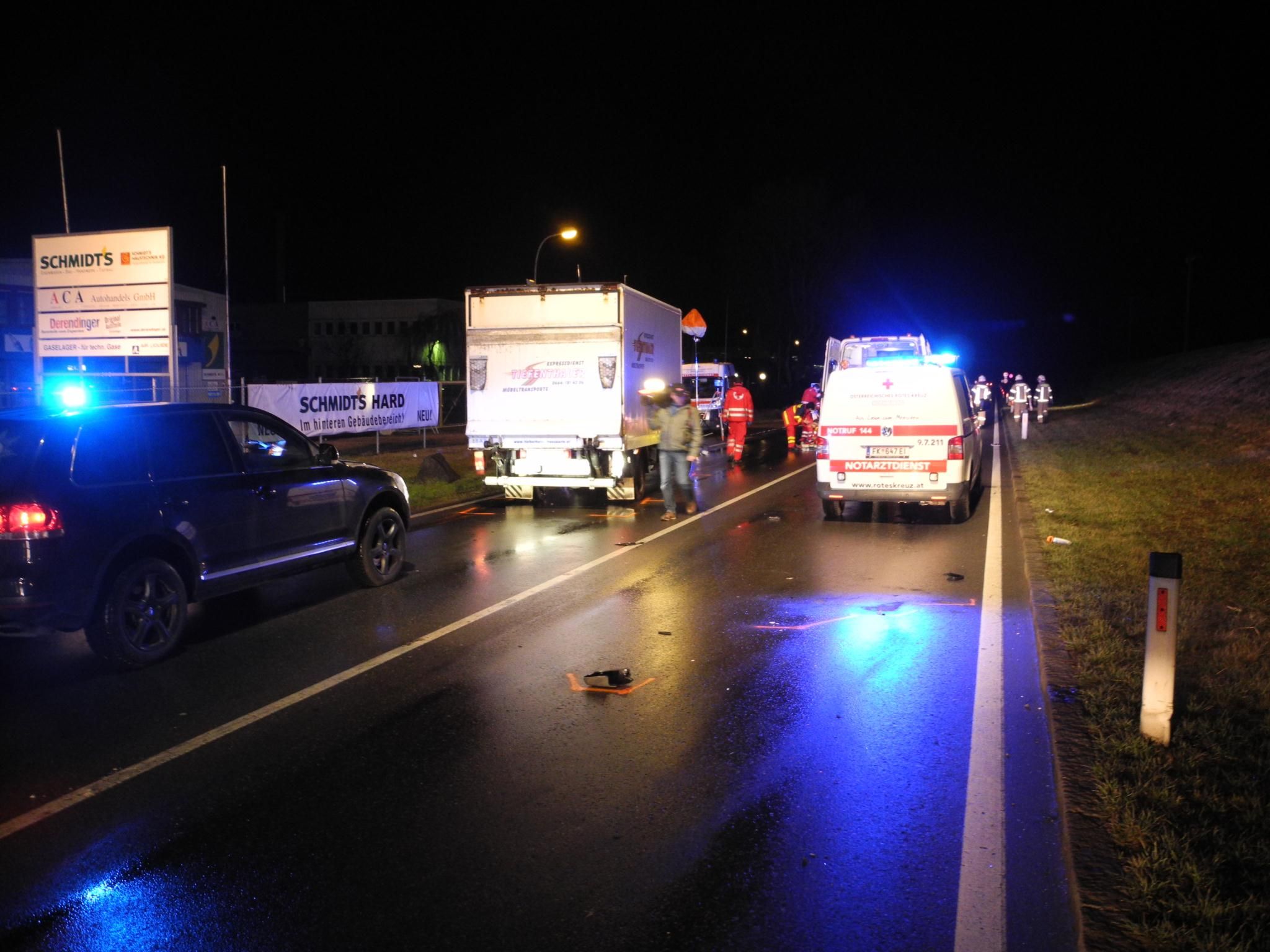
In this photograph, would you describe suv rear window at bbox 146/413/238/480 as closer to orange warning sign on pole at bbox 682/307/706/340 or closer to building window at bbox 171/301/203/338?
orange warning sign on pole at bbox 682/307/706/340

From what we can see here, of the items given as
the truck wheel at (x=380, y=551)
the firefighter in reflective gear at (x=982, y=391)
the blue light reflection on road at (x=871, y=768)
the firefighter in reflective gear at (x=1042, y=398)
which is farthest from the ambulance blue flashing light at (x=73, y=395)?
the firefighter in reflective gear at (x=1042, y=398)

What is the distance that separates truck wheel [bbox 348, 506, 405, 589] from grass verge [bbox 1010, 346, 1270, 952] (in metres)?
5.90

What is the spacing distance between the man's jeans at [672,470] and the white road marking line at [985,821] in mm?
6875

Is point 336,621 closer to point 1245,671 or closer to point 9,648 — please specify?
point 9,648

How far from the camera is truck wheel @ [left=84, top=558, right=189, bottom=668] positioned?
6.61 meters

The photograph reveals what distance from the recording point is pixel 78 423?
6664 mm

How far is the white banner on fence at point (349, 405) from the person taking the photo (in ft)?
62.1

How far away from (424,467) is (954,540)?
→ 972 centimetres

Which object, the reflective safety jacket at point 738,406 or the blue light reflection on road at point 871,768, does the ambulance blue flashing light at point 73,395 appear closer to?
the reflective safety jacket at point 738,406

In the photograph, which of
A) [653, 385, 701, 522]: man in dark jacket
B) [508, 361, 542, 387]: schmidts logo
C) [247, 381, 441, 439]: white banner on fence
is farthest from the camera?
[247, 381, 441, 439]: white banner on fence

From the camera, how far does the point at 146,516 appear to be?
6.84 metres

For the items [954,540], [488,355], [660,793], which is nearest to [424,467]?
[488,355]

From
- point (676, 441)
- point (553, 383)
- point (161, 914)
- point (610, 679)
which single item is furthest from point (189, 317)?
point (161, 914)

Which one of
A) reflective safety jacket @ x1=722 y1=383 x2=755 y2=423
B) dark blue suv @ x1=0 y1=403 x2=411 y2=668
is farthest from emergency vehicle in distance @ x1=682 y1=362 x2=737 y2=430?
dark blue suv @ x1=0 y1=403 x2=411 y2=668
